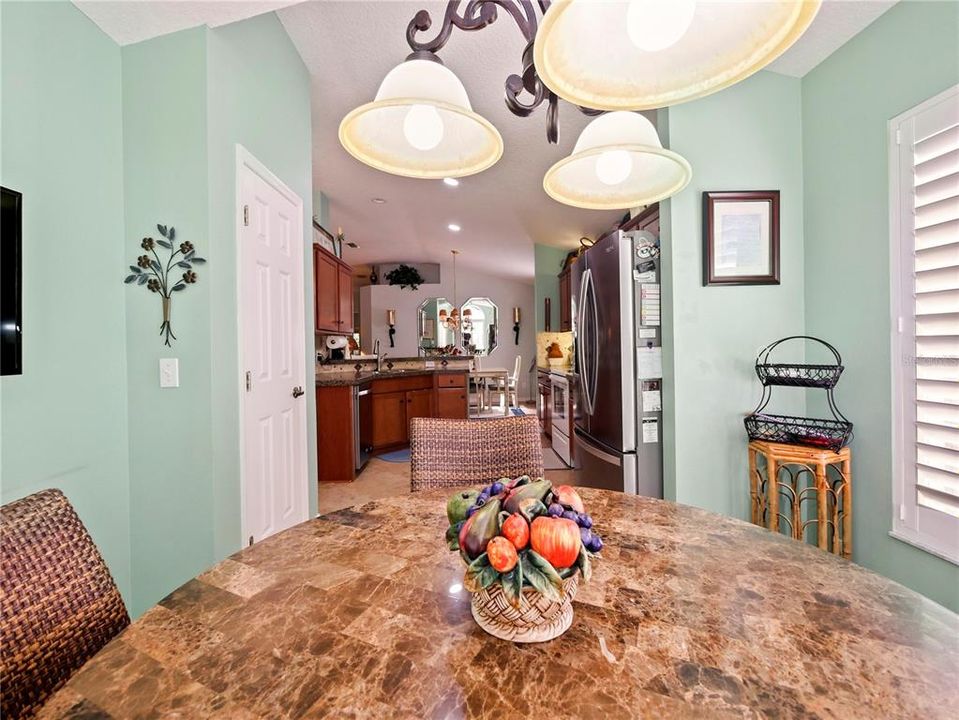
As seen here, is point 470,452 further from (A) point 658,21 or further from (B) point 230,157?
(B) point 230,157

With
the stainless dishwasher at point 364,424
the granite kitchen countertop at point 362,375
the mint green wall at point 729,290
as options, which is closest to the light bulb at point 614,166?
the mint green wall at point 729,290

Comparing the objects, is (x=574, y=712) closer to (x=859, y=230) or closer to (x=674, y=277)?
(x=674, y=277)

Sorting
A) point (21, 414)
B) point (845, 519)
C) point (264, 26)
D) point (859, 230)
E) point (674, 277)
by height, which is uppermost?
point (264, 26)

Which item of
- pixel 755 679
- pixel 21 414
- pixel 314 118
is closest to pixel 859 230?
pixel 755 679

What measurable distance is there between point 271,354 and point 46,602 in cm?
160

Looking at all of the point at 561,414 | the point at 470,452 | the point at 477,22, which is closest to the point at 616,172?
the point at 477,22

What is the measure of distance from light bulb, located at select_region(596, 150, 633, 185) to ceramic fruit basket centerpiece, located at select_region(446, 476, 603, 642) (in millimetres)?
914

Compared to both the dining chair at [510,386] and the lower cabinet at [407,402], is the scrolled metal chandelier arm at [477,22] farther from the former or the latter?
the dining chair at [510,386]

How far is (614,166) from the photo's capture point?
3.83 ft

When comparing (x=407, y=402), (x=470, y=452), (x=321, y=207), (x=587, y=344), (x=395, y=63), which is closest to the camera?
(x=470, y=452)

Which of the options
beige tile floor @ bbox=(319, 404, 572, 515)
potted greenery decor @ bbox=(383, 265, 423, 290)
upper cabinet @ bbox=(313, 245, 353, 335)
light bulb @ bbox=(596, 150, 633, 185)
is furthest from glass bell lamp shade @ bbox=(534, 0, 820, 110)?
potted greenery decor @ bbox=(383, 265, 423, 290)

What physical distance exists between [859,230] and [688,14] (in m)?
1.67

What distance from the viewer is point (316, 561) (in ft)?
2.78

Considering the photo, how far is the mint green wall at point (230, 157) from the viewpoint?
1656mm
